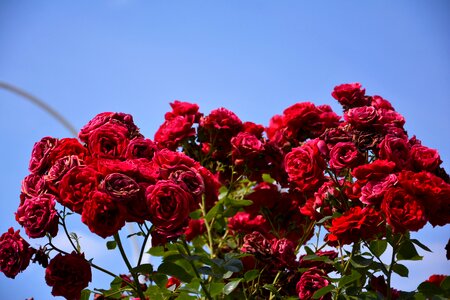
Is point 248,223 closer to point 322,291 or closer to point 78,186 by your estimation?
point 322,291

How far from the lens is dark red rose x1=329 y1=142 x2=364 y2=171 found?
7.77 feet

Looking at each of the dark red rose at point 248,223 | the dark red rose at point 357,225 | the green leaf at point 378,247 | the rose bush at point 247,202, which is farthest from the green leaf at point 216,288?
the dark red rose at point 248,223

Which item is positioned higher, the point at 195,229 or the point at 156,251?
the point at 195,229

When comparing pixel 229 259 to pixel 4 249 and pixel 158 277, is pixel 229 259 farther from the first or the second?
pixel 4 249

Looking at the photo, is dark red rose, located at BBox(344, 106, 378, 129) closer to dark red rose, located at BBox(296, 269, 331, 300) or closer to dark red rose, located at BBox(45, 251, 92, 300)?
dark red rose, located at BBox(296, 269, 331, 300)

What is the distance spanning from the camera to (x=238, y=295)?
2795 millimetres

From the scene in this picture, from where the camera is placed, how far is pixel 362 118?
8.22 ft

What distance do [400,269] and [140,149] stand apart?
119 cm

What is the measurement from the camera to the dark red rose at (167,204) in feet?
6.44

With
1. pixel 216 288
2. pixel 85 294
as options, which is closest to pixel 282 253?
pixel 216 288

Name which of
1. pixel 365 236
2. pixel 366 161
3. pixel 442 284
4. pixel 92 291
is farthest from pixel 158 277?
pixel 442 284

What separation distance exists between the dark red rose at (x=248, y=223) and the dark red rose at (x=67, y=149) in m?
1.25

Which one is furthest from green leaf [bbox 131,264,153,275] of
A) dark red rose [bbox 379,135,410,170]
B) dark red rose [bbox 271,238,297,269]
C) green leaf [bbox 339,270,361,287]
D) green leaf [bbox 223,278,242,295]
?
dark red rose [bbox 379,135,410,170]

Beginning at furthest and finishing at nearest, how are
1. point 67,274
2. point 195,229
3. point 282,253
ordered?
point 195,229 → point 282,253 → point 67,274
